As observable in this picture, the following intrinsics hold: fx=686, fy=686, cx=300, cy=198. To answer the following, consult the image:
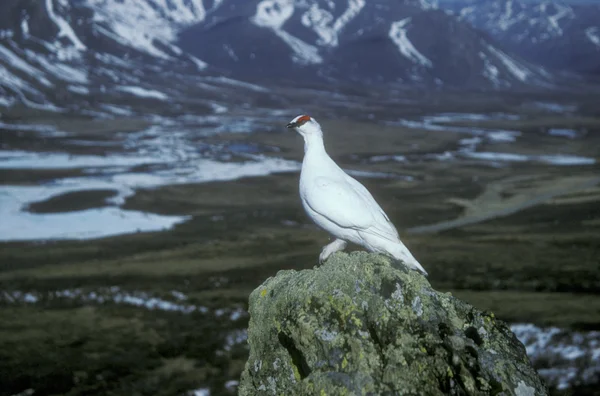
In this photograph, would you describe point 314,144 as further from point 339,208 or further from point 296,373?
point 296,373

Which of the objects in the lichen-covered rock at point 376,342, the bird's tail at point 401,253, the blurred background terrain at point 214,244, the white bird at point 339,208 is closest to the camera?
the lichen-covered rock at point 376,342

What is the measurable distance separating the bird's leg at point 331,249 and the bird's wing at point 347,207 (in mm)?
506

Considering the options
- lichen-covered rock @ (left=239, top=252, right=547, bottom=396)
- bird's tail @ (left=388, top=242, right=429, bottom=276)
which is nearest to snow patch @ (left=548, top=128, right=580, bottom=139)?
bird's tail @ (left=388, top=242, right=429, bottom=276)

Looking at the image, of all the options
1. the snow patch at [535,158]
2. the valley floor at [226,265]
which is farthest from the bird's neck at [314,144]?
the snow patch at [535,158]

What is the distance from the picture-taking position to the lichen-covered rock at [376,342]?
7.12 meters

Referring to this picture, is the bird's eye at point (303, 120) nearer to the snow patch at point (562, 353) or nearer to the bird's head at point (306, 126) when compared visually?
the bird's head at point (306, 126)

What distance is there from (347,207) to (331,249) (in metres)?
0.79

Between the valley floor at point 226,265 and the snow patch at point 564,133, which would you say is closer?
the valley floor at point 226,265

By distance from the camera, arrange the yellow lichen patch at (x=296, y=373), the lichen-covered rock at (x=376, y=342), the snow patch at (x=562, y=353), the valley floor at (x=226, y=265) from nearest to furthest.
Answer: the lichen-covered rock at (x=376, y=342)
the yellow lichen patch at (x=296, y=373)
the snow patch at (x=562, y=353)
the valley floor at (x=226, y=265)

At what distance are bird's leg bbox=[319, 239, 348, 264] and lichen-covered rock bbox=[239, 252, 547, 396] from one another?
954 mm

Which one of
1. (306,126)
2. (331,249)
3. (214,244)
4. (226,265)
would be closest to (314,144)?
(306,126)

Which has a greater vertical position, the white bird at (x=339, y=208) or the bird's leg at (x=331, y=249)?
the white bird at (x=339, y=208)

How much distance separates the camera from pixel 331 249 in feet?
31.4

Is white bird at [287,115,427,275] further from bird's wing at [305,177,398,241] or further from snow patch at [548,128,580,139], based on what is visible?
snow patch at [548,128,580,139]
